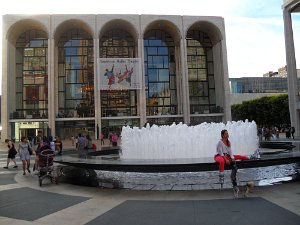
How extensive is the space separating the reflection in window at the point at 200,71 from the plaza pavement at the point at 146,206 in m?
54.0

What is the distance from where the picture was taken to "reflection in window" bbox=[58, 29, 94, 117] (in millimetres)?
60906

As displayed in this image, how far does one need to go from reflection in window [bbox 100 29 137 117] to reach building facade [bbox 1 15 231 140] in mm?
182

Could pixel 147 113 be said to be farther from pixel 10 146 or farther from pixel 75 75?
pixel 10 146

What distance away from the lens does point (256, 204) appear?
7.66 m

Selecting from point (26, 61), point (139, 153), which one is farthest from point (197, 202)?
point (26, 61)

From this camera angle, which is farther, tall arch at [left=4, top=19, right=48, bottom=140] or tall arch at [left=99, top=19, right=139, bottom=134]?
tall arch at [left=99, top=19, right=139, bottom=134]

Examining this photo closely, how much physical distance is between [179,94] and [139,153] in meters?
46.4

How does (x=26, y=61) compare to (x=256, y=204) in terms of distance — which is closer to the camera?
(x=256, y=204)

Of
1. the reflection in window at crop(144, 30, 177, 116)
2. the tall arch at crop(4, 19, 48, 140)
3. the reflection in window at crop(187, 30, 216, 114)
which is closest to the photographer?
the tall arch at crop(4, 19, 48, 140)

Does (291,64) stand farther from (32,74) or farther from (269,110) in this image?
(32,74)

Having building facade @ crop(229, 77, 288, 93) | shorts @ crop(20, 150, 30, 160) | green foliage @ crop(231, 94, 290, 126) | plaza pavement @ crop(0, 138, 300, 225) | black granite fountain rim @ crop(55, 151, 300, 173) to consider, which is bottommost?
plaza pavement @ crop(0, 138, 300, 225)

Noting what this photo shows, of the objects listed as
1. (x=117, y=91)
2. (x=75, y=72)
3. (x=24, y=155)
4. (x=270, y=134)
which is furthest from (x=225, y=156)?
(x=75, y=72)

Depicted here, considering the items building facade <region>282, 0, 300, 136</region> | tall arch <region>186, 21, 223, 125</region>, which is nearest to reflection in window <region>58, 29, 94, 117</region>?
tall arch <region>186, 21, 223, 125</region>

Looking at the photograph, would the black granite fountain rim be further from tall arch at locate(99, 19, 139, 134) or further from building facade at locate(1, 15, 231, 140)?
tall arch at locate(99, 19, 139, 134)
